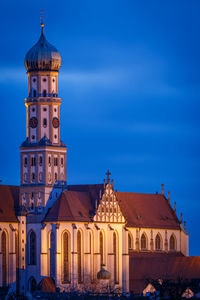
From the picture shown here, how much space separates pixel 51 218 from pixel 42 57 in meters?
24.1

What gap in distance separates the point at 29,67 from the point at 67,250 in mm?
28185

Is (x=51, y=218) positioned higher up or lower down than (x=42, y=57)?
lower down

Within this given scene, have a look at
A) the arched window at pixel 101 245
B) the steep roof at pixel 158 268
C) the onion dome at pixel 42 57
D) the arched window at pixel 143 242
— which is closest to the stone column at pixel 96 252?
the arched window at pixel 101 245

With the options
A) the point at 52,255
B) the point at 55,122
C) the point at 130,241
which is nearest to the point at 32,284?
the point at 52,255

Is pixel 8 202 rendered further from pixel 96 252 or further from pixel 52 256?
pixel 96 252

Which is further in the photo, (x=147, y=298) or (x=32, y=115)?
(x=32, y=115)

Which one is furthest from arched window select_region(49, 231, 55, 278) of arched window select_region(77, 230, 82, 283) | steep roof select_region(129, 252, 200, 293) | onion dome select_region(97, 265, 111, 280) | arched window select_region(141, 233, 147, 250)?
arched window select_region(141, 233, 147, 250)

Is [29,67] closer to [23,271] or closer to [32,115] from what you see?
[32,115]

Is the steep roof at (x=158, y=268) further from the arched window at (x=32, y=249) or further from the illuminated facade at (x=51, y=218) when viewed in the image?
the arched window at (x=32, y=249)

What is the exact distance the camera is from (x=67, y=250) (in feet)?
563

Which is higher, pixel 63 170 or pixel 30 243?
pixel 63 170

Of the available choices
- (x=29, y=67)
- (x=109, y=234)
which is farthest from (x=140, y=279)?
(x=29, y=67)

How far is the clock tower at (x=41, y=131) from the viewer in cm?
17600

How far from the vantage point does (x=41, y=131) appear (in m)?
177
